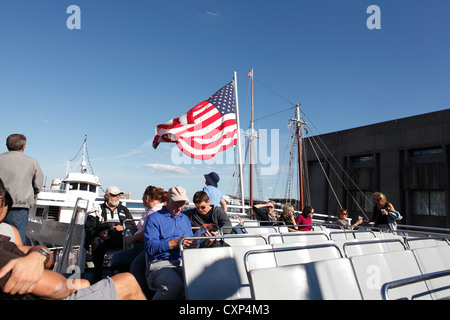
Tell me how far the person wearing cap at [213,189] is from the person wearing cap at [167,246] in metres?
1.77

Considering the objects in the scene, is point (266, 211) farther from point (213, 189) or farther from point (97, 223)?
point (97, 223)

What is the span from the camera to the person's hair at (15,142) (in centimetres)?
385

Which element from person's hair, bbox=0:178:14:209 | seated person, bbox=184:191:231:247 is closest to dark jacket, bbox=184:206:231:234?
seated person, bbox=184:191:231:247

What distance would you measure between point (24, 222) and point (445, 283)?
4882 mm

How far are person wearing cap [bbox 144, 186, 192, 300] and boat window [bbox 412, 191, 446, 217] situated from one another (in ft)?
89.2

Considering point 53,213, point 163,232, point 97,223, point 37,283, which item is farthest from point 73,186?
point 37,283

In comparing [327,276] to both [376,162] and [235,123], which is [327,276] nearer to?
[235,123]

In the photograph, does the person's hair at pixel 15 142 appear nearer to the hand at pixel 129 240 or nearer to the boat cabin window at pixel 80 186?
the hand at pixel 129 240

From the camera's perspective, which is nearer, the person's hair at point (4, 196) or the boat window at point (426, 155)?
the person's hair at point (4, 196)

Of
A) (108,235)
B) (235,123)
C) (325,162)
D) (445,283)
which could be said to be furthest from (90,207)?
(325,162)

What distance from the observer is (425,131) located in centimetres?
2448

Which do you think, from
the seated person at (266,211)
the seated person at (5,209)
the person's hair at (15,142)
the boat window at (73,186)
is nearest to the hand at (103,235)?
the person's hair at (15,142)

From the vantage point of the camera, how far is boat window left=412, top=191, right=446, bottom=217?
77.2 ft

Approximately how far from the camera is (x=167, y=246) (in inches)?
128
